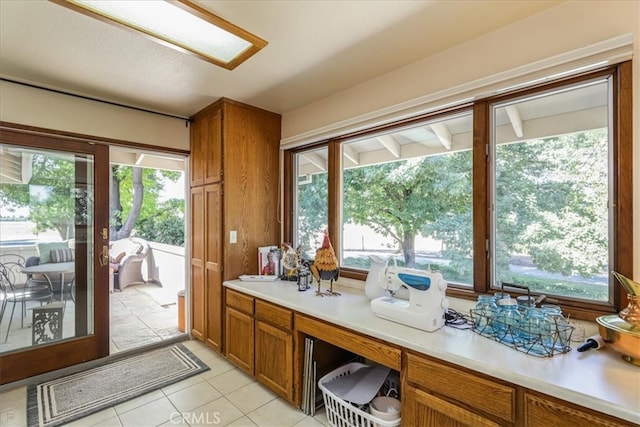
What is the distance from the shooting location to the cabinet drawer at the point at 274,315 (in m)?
2.09

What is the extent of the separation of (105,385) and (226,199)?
1814mm

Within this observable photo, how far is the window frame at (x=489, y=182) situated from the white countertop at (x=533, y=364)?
1.31 ft

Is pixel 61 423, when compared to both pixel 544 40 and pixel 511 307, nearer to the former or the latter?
pixel 511 307

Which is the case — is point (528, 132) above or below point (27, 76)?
below

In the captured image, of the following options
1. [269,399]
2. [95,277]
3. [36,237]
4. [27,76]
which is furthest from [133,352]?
[27,76]

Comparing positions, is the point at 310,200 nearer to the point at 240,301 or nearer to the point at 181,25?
the point at 240,301

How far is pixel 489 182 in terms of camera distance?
1844 mm

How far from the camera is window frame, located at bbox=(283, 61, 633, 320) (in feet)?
4.58

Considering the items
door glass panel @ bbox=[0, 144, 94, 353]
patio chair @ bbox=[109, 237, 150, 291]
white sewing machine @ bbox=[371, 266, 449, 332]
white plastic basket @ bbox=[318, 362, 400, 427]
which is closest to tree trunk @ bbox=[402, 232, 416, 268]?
white sewing machine @ bbox=[371, 266, 449, 332]

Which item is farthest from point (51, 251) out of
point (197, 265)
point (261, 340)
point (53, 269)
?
point (261, 340)

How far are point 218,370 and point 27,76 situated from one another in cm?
287

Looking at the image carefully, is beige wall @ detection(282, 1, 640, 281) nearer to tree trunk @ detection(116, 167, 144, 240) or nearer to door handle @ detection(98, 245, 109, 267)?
door handle @ detection(98, 245, 109, 267)

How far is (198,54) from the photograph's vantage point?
1.91 metres

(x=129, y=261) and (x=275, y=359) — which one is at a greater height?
(x=129, y=261)
